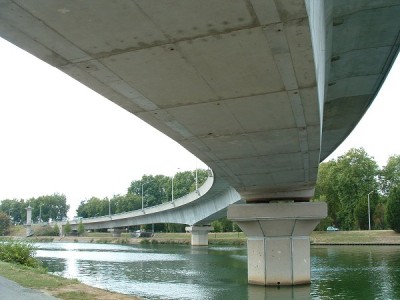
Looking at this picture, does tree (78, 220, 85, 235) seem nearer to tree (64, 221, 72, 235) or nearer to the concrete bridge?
tree (64, 221, 72, 235)

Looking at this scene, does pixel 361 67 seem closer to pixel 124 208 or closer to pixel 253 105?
pixel 253 105

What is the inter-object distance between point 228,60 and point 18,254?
22793mm

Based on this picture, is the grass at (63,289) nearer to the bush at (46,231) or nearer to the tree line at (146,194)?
the bush at (46,231)

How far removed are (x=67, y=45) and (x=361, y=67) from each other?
8950 mm

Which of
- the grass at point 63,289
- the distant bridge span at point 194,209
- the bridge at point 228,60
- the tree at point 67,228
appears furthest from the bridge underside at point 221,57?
the tree at point 67,228

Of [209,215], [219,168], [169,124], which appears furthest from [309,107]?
[209,215]

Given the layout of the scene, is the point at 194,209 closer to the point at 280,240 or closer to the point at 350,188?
the point at 350,188

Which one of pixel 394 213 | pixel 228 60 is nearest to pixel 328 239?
pixel 394 213

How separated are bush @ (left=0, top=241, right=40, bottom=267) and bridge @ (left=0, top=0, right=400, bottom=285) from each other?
14.8m

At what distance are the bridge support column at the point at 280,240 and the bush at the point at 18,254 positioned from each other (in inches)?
487

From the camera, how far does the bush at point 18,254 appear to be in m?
26.0

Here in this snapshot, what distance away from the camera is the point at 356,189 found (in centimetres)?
8544

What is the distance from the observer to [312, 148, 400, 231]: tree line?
81875 mm

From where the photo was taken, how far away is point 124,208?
155 meters
